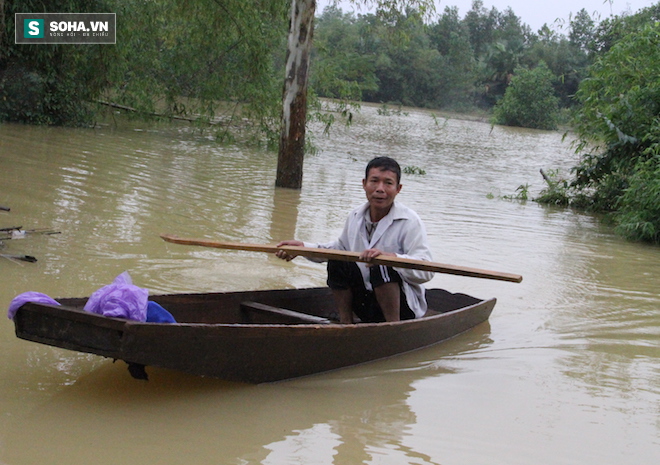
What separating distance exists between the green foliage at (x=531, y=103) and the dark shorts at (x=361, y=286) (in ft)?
127

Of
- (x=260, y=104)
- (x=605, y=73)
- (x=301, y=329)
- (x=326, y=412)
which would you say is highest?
(x=605, y=73)

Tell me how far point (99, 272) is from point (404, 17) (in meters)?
7.72

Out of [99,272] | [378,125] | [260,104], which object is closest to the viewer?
[99,272]

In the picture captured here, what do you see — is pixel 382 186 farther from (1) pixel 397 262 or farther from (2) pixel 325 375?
(2) pixel 325 375

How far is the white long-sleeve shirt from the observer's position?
4.29 meters

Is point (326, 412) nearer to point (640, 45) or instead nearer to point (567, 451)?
point (567, 451)

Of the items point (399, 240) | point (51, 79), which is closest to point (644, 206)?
point (399, 240)

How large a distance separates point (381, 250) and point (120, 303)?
1572 mm

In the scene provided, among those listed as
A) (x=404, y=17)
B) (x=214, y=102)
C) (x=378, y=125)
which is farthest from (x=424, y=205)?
(x=378, y=125)

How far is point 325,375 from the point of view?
4.12 meters

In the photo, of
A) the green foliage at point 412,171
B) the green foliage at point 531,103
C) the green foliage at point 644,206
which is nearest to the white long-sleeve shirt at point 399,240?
the green foliage at point 644,206

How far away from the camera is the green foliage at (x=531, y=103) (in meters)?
41.6

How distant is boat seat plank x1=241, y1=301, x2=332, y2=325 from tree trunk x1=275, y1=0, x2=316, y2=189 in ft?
22.7

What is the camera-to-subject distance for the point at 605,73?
1146 centimetres
